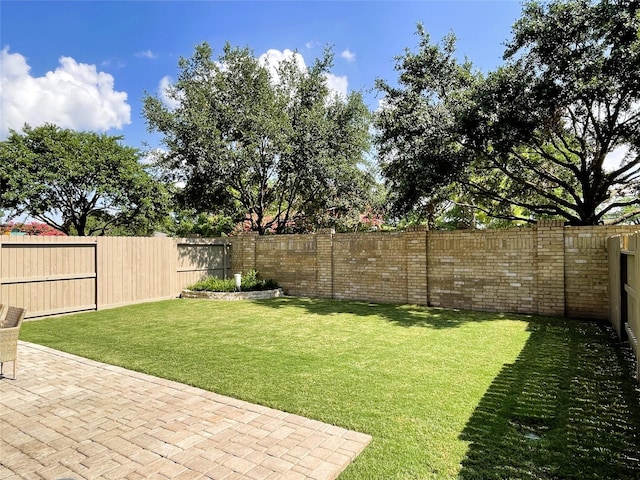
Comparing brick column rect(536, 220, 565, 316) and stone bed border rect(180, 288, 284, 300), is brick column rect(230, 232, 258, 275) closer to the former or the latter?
stone bed border rect(180, 288, 284, 300)

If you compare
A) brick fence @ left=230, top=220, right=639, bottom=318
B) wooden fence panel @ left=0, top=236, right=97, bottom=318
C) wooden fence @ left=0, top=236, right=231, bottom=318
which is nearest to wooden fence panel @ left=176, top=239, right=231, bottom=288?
wooden fence @ left=0, top=236, right=231, bottom=318

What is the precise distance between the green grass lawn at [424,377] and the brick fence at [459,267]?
2.29ft

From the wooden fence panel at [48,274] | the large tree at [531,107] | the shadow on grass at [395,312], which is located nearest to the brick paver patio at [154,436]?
the shadow on grass at [395,312]

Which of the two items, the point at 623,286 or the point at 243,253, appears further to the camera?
the point at 243,253

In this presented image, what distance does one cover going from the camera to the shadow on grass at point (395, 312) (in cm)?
742

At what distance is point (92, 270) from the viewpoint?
30.8ft

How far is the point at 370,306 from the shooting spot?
9461 millimetres

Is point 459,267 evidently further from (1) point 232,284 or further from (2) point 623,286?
(1) point 232,284

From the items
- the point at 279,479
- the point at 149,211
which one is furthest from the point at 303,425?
the point at 149,211

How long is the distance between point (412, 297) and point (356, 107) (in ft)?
24.9

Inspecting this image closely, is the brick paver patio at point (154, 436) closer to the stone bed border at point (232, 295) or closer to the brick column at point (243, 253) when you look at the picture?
the stone bed border at point (232, 295)

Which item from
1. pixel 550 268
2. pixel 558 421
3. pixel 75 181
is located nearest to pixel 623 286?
pixel 550 268

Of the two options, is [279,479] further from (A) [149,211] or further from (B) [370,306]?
(A) [149,211]

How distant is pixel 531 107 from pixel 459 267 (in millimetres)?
3827
